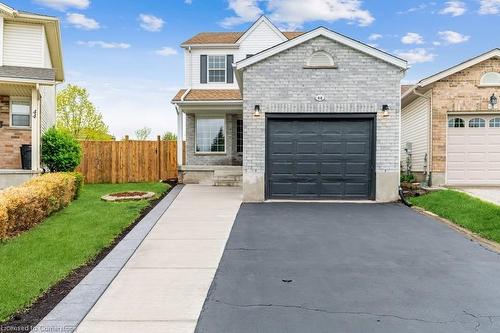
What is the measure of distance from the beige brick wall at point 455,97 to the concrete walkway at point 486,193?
4.11 ft

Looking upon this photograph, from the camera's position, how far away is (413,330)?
3.90m

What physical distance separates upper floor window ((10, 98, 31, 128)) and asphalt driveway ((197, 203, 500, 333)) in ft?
36.1

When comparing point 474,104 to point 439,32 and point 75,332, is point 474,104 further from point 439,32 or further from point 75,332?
point 75,332

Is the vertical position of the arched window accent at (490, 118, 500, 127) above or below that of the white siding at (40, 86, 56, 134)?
below

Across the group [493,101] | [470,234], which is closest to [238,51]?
[493,101]

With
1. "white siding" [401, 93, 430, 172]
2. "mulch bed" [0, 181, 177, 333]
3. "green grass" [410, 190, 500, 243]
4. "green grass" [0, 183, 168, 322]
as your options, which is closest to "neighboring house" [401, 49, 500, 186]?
"white siding" [401, 93, 430, 172]

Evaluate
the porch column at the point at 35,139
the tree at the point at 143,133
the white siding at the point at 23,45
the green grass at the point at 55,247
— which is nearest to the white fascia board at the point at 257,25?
the white siding at the point at 23,45

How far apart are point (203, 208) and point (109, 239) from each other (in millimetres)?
3745

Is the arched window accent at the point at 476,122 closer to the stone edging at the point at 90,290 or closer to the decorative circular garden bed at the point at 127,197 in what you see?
the decorative circular garden bed at the point at 127,197

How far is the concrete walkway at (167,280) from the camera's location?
412cm

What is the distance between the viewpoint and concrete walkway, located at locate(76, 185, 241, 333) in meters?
4.12

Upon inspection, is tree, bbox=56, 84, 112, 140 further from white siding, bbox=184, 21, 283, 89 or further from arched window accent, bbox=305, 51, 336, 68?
arched window accent, bbox=305, 51, 336, 68

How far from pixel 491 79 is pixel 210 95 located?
11109 mm

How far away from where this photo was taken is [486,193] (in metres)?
12.4
